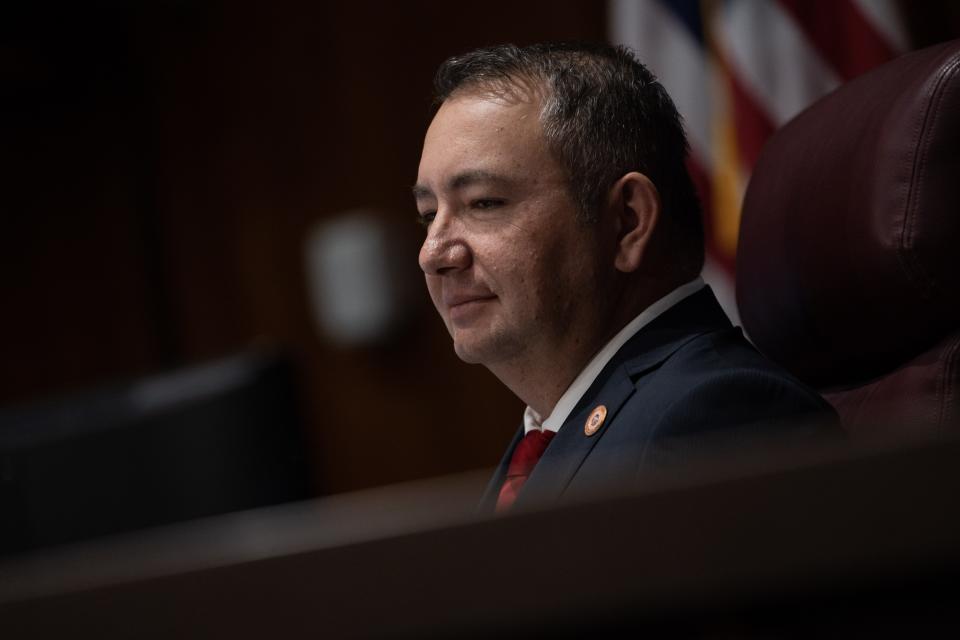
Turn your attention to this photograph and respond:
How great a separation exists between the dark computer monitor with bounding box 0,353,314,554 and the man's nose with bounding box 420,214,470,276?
0.36 meters

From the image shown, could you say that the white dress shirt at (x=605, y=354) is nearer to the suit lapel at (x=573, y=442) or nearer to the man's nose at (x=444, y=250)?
the suit lapel at (x=573, y=442)

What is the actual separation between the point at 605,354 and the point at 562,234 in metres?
0.17

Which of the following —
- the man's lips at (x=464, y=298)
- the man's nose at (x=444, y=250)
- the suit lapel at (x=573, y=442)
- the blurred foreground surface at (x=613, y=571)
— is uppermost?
the blurred foreground surface at (x=613, y=571)

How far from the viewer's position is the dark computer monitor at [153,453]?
1.23 metres

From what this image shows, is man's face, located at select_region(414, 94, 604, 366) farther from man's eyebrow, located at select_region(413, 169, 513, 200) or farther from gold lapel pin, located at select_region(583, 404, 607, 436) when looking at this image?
gold lapel pin, located at select_region(583, 404, 607, 436)

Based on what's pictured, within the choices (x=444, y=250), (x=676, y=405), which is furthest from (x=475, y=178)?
(x=676, y=405)

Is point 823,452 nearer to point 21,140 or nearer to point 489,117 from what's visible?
point 489,117

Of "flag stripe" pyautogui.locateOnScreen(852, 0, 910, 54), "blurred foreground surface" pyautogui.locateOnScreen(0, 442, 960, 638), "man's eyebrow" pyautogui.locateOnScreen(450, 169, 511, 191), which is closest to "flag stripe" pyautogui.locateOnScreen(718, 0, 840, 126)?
"flag stripe" pyautogui.locateOnScreen(852, 0, 910, 54)

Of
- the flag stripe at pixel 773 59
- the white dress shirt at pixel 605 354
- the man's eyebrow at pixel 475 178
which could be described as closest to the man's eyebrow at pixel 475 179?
the man's eyebrow at pixel 475 178

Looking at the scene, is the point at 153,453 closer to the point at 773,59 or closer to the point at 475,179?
the point at 475,179

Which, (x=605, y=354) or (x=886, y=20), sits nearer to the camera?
(x=605, y=354)

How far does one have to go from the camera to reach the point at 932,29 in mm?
2791

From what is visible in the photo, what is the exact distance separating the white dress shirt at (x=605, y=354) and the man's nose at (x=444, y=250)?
0.74 ft

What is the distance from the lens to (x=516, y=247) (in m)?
1.51
